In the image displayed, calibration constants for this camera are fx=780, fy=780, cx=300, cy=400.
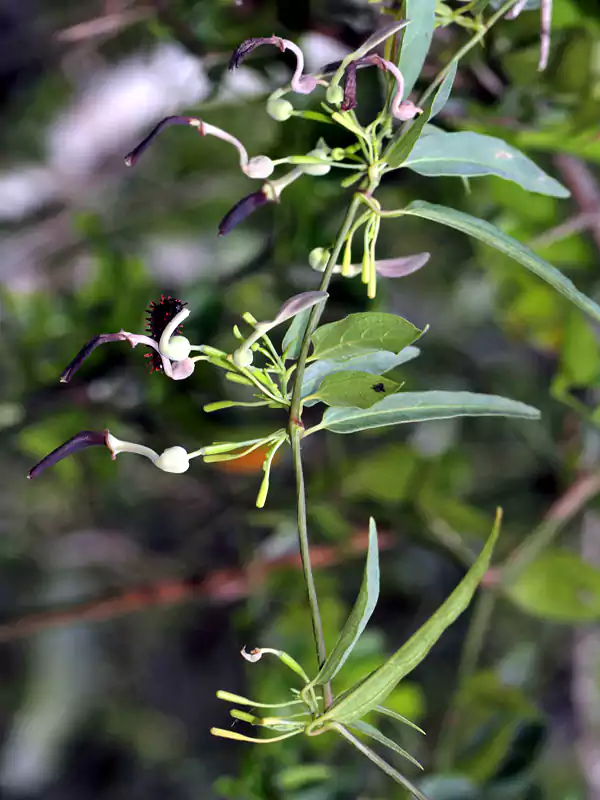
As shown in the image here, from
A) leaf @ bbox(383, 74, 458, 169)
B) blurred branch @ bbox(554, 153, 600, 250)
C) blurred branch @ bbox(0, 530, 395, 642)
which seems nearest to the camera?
leaf @ bbox(383, 74, 458, 169)

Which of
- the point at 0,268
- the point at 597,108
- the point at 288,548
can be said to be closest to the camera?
the point at 597,108

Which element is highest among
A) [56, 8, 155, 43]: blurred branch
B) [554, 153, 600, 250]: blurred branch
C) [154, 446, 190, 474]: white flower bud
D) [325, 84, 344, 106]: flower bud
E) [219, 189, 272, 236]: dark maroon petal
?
[325, 84, 344, 106]: flower bud

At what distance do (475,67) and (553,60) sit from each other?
0.04 meters

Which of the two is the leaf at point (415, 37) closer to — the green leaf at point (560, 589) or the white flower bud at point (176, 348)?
the white flower bud at point (176, 348)

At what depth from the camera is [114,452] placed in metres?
0.21

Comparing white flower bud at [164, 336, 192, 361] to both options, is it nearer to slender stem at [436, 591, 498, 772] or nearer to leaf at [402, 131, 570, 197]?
leaf at [402, 131, 570, 197]

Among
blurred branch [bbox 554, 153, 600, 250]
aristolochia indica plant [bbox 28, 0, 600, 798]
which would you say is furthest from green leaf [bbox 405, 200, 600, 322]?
blurred branch [bbox 554, 153, 600, 250]

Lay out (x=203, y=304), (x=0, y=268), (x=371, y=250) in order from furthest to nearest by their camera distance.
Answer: (x=0, y=268)
(x=203, y=304)
(x=371, y=250)

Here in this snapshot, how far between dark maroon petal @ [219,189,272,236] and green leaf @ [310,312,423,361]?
0.12 ft

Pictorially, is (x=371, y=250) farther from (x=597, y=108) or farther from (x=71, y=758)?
(x=71, y=758)

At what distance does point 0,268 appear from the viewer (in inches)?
Answer: 38.5

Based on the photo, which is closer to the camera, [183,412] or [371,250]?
[371,250]

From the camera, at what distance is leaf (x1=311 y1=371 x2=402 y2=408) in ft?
0.68

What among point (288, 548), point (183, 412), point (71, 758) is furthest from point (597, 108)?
point (71, 758)
